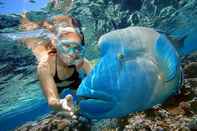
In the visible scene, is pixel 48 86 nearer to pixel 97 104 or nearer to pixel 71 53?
pixel 71 53

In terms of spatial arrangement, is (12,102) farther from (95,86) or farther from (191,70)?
(95,86)

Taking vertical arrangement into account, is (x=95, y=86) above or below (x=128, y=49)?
below

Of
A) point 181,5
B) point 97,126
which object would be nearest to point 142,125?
point 97,126

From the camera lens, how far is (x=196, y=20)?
67.8 feet

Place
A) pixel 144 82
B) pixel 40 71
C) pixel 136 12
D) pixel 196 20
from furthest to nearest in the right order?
pixel 196 20 → pixel 136 12 → pixel 40 71 → pixel 144 82

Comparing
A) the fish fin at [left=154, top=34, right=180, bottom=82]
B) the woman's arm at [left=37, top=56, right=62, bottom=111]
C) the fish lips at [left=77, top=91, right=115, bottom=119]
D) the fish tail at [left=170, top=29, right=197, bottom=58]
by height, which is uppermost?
the fish fin at [left=154, top=34, right=180, bottom=82]

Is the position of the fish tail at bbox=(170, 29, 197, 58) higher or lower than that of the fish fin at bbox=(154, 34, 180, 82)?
lower

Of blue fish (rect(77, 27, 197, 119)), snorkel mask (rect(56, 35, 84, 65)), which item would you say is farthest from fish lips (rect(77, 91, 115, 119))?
snorkel mask (rect(56, 35, 84, 65))

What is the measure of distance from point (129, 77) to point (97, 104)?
0.35m

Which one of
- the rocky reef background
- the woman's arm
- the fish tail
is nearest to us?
the woman's arm

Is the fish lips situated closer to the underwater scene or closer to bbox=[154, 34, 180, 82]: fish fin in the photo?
the underwater scene

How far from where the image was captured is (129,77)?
2.14 meters

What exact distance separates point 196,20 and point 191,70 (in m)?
13.0

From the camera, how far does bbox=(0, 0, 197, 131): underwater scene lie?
7.14ft
